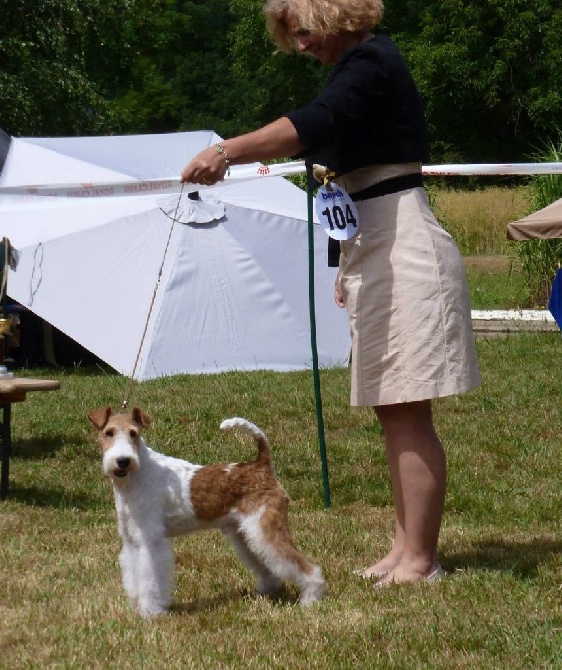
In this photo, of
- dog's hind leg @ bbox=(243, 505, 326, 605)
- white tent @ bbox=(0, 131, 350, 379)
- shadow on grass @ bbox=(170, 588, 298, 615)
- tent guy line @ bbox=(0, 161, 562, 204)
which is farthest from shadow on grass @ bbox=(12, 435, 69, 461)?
dog's hind leg @ bbox=(243, 505, 326, 605)

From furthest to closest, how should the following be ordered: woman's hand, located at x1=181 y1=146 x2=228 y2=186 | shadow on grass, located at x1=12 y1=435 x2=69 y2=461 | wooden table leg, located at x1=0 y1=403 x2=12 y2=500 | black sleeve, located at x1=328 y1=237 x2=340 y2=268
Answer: shadow on grass, located at x1=12 y1=435 x2=69 y2=461
wooden table leg, located at x1=0 y1=403 x2=12 y2=500
black sleeve, located at x1=328 y1=237 x2=340 y2=268
woman's hand, located at x1=181 y1=146 x2=228 y2=186

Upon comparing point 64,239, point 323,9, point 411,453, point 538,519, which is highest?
point 323,9

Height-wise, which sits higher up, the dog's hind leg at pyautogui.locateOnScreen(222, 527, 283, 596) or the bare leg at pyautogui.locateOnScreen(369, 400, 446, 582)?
the bare leg at pyautogui.locateOnScreen(369, 400, 446, 582)

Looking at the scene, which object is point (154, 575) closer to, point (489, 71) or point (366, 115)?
point (366, 115)

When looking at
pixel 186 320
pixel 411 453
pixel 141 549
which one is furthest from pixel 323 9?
pixel 186 320

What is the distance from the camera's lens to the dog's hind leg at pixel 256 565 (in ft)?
14.3

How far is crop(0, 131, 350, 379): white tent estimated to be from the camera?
416 inches

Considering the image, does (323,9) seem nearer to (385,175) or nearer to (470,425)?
(385,175)

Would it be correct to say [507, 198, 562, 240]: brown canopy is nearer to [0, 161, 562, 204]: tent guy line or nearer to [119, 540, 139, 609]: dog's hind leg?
[0, 161, 562, 204]: tent guy line

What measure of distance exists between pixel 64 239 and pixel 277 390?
9.70ft

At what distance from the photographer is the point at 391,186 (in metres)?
4.23

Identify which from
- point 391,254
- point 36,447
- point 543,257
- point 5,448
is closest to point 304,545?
point 391,254

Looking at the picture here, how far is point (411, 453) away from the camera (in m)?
4.31

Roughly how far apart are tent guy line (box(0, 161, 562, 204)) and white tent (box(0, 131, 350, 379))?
269mm
